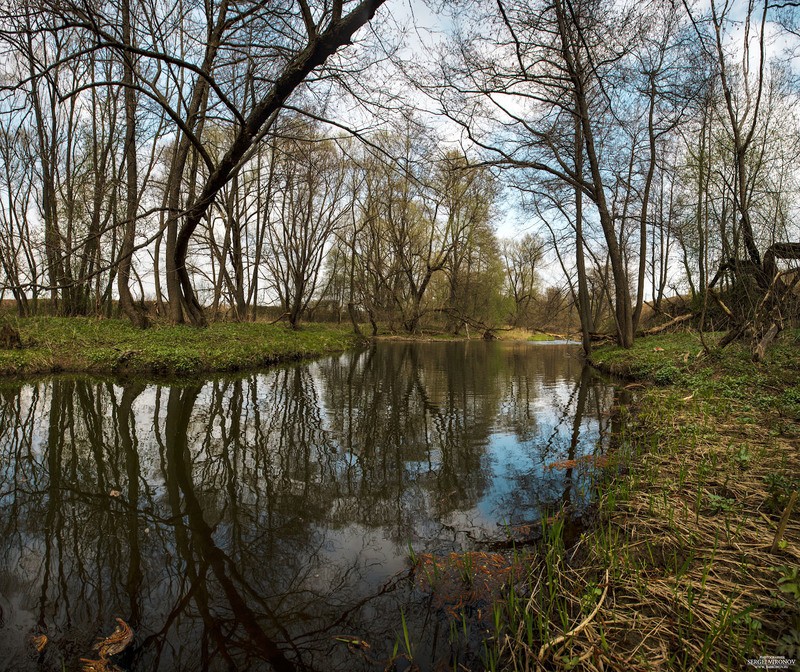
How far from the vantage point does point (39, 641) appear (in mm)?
2078

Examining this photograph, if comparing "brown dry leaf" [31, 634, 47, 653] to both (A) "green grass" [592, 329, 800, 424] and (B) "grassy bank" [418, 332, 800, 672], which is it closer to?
(B) "grassy bank" [418, 332, 800, 672]

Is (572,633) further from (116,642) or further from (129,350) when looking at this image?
(129,350)

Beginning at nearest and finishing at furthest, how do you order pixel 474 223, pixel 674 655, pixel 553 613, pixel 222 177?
pixel 674 655 → pixel 553 613 → pixel 222 177 → pixel 474 223

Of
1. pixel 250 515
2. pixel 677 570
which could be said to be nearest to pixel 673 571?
pixel 677 570

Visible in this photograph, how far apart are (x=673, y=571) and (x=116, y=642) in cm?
295

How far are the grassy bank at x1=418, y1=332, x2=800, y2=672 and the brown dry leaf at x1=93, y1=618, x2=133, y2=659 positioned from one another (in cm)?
176

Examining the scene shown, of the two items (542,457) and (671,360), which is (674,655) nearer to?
(542,457)

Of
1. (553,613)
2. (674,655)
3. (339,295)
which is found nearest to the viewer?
(674,655)

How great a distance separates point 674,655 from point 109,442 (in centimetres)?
592

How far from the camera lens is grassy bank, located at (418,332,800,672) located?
1.81 m

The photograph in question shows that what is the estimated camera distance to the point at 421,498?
388cm

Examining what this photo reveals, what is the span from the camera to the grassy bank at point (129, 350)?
34.3 feet

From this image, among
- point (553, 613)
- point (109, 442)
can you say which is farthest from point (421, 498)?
point (109, 442)

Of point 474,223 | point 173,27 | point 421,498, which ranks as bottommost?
point 421,498
